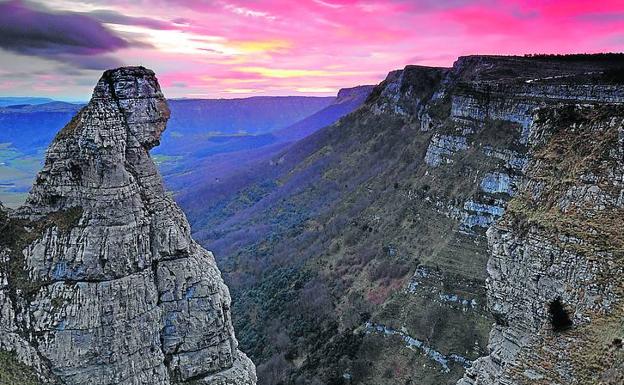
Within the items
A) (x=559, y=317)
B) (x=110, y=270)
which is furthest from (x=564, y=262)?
(x=110, y=270)

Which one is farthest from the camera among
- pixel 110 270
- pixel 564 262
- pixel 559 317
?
pixel 110 270

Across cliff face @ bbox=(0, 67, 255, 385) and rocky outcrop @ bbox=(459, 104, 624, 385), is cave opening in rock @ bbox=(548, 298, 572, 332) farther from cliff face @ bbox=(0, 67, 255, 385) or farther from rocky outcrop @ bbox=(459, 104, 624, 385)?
cliff face @ bbox=(0, 67, 255, 385)

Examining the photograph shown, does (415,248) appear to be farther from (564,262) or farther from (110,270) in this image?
(564,262)

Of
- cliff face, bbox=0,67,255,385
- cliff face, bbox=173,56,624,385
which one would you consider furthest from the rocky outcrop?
cliff face, bbox=0,67,255,385

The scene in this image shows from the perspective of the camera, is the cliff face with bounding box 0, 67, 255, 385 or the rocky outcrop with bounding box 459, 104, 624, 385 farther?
the cliff face with bounding box 0, 67, 255, 385

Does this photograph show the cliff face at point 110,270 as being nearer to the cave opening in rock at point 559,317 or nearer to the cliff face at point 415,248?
the cliff face at point 415,248

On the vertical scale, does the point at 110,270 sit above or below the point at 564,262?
below
